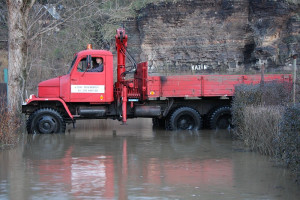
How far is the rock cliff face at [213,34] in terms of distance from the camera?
33500 millimetres

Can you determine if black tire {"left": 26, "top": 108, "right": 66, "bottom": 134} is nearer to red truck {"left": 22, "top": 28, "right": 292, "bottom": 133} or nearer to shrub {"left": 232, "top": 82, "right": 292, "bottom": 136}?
red truck {"left": 22, "top": 28, "right": 292, "bottom": 133}

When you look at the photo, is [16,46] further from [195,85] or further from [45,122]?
[195,85]

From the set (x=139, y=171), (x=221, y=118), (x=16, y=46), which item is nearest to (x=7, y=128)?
(x=139, y=171)

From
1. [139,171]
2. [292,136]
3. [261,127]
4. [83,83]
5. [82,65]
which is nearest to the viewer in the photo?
[292,136]

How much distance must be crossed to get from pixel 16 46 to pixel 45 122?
2.98m

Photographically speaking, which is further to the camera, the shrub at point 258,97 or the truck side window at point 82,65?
the truck side window at point 82,65

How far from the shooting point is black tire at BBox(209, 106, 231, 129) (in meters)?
17.7

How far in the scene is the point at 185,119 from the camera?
1773cm

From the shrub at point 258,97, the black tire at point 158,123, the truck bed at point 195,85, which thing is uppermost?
the truck bed at point 195,85

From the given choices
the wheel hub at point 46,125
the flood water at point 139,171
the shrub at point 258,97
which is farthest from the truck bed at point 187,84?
the shrub at point 258,97

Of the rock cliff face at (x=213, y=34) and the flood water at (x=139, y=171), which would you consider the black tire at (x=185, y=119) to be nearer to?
the flood water at (x=139, y=171)

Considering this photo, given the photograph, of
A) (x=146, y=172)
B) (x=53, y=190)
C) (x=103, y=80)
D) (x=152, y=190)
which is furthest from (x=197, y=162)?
(x=103, y=80)

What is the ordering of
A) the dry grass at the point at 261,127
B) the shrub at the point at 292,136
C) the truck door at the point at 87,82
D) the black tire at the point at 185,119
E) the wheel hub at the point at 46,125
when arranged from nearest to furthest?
the shrub at the point at 292,136, the dry grass at the point at 261,127, the wheel hub at the point at 46,125, the truck door at the point at 87,82, the black tire at the point at 185,119

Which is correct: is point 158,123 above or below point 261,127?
below
